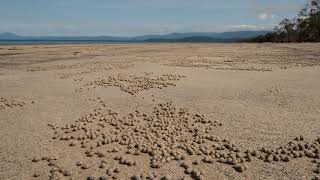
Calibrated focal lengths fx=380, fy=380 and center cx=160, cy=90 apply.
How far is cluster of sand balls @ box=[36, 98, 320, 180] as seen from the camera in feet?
22.0

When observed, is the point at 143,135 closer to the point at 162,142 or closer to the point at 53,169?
the point at 162,142

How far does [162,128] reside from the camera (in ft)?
28.2

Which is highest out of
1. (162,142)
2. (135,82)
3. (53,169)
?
(135,82)

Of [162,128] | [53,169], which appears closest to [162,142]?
[162,128]

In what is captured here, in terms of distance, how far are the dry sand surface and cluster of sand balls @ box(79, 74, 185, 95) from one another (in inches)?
1.6

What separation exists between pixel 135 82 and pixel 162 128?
6.18 m

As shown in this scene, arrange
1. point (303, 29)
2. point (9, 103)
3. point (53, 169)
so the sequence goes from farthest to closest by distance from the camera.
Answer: point (303, 29) < point (9, 103) < point (53, 169)

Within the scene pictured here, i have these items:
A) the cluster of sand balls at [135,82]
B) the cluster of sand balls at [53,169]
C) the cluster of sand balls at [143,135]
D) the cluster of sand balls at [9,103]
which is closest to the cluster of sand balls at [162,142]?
the cluster of sand balls at [143,135]

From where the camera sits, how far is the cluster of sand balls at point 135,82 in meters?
13.5

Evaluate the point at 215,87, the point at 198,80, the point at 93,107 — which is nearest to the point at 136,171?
the point at 93,107

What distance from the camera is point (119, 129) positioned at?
874cm

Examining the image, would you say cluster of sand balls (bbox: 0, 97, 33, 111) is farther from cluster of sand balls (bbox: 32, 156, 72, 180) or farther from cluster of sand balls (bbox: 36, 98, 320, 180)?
cluster of sand balls (bbox: 32, 156, 72, 180)

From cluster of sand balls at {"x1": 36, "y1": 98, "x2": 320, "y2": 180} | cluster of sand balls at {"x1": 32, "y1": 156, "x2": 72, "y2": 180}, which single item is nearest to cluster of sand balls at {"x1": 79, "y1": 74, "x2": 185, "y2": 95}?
cluster of sand balls at {"x1": 36, "y1": 98, "x2": 320, "y2": 180}

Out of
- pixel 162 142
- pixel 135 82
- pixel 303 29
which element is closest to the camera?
pixel 162 142
